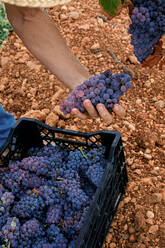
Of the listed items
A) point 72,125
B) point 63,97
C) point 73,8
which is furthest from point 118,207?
point 73,8

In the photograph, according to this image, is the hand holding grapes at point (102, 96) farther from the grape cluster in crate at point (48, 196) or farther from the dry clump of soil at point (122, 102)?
the dry clump of soil at point (122, 102)

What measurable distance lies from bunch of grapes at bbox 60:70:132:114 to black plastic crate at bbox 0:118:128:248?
0.80ft

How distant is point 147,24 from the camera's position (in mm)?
1023

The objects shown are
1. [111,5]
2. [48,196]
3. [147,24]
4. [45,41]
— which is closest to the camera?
[111,5]

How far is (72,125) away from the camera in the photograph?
2.33 metres

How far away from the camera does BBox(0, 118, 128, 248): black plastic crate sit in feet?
4.25

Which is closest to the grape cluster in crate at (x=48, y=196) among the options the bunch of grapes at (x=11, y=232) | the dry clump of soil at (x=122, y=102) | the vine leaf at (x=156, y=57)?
the bunch of grapes at (x=11, y=232)

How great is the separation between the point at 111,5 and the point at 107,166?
738 millimetres

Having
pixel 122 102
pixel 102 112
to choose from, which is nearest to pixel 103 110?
pixel 102 112

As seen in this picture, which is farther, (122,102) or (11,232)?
(122,102)

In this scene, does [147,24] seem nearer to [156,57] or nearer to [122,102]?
[156,57]

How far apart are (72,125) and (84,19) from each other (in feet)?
4.89

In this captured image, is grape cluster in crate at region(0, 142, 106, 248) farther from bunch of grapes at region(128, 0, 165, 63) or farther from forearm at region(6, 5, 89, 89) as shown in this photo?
bunch of grapes at region(128, 0, 165, 63)

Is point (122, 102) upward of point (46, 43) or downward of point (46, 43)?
downward
